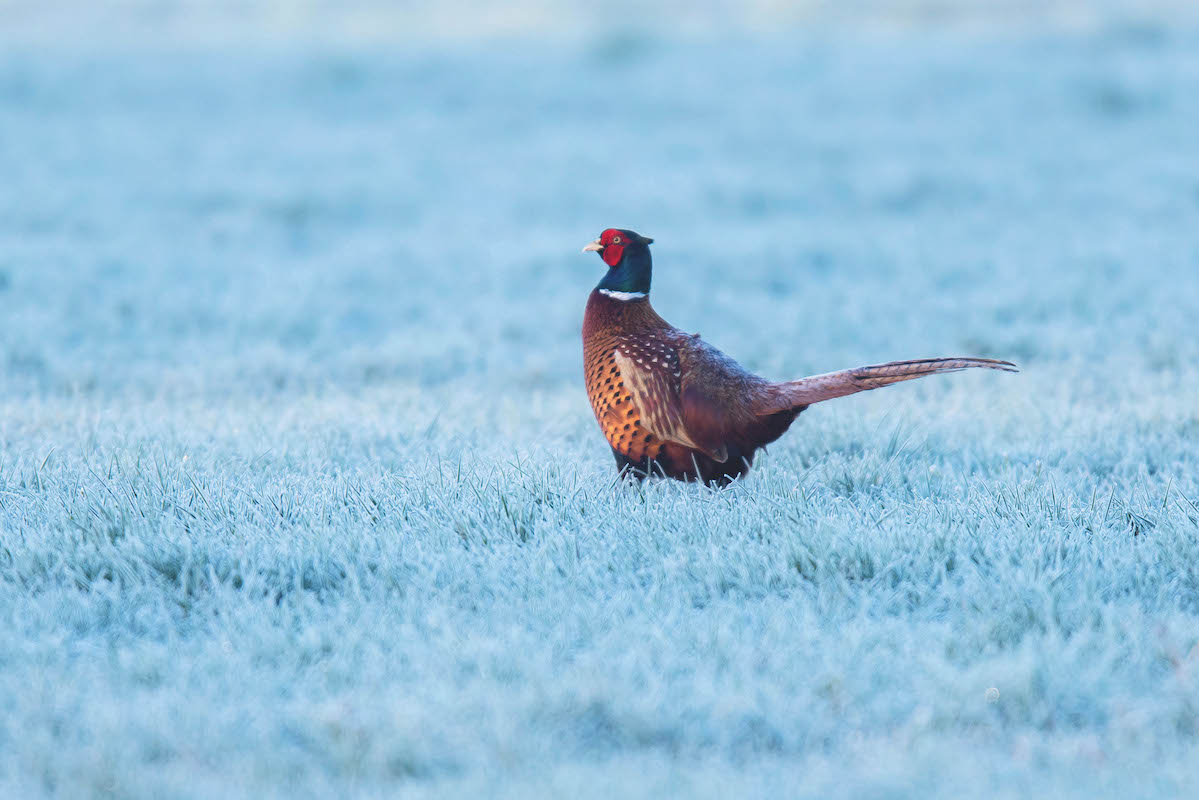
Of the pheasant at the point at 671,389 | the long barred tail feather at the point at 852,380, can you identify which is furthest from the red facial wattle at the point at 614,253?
the long barred tail feather at the point at 852,380

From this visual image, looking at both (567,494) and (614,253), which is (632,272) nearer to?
(614,253)

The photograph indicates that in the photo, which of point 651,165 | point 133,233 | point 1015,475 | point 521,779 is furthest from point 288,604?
point 651,165

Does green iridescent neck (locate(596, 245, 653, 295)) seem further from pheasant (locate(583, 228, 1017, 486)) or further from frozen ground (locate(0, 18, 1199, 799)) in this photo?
frozen ground (locate(0, 18, 1199, 799))

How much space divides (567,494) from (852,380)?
0.95m

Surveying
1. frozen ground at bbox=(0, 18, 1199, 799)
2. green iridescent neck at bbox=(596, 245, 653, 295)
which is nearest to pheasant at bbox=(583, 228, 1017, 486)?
green iridescent neck at bbox=(596, 245, 653, 295)

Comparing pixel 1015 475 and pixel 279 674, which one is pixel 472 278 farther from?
pixel 279 674

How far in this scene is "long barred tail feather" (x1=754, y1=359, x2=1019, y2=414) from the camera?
3.66m

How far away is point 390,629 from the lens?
2941 millimetres

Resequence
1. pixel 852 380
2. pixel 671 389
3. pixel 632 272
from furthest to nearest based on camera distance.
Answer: pixel 632 272
pixel 671 389
pixel 852 380

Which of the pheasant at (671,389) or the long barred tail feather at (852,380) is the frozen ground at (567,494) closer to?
the pheasant at (671,389)

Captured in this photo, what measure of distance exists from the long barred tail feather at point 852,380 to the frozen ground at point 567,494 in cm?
30

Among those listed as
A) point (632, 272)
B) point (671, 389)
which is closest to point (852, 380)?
point (671, 389)

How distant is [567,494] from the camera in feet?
12.4

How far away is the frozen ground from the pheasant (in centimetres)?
18
